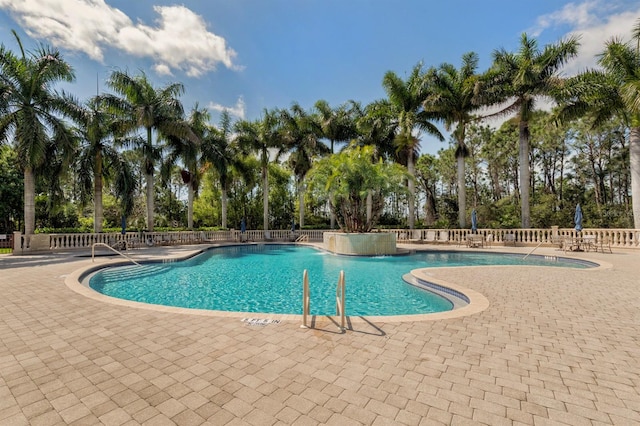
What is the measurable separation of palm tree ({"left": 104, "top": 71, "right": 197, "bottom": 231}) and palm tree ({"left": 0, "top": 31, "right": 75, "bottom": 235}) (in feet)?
10.6

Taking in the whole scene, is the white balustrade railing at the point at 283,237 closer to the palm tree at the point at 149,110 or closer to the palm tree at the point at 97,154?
the palm tree at the point at 97,154

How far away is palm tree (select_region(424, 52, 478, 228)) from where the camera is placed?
2225 centimetres

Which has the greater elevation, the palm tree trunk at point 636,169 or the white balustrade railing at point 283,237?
the palm tree trunk at point 636,169

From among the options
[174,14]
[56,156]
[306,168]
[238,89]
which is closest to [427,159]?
[306,168]

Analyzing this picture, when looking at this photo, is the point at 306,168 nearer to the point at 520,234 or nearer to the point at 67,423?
the point at 520,234

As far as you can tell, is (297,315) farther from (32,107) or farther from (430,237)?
(32,107)

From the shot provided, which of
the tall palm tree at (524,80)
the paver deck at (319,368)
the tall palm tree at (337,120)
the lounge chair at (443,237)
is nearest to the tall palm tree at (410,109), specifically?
the lounge chair at (443,237)

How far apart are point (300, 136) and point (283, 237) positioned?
9.59 metres

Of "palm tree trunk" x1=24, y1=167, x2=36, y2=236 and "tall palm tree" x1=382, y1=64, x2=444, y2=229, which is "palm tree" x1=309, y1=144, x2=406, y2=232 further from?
"palm tree trunk" x1=24, y1=167, x2=36, y2=236

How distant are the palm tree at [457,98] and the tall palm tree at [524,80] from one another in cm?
154

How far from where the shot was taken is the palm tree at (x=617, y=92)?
49.7ft

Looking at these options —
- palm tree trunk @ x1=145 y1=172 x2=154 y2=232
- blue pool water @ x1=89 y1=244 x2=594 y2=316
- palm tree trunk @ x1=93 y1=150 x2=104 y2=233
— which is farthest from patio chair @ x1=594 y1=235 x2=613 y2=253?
palm tree trunk @ x1=93 y1=150 x2=104 y2=233

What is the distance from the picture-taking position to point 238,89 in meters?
24.7

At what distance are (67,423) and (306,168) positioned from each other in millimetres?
26480
